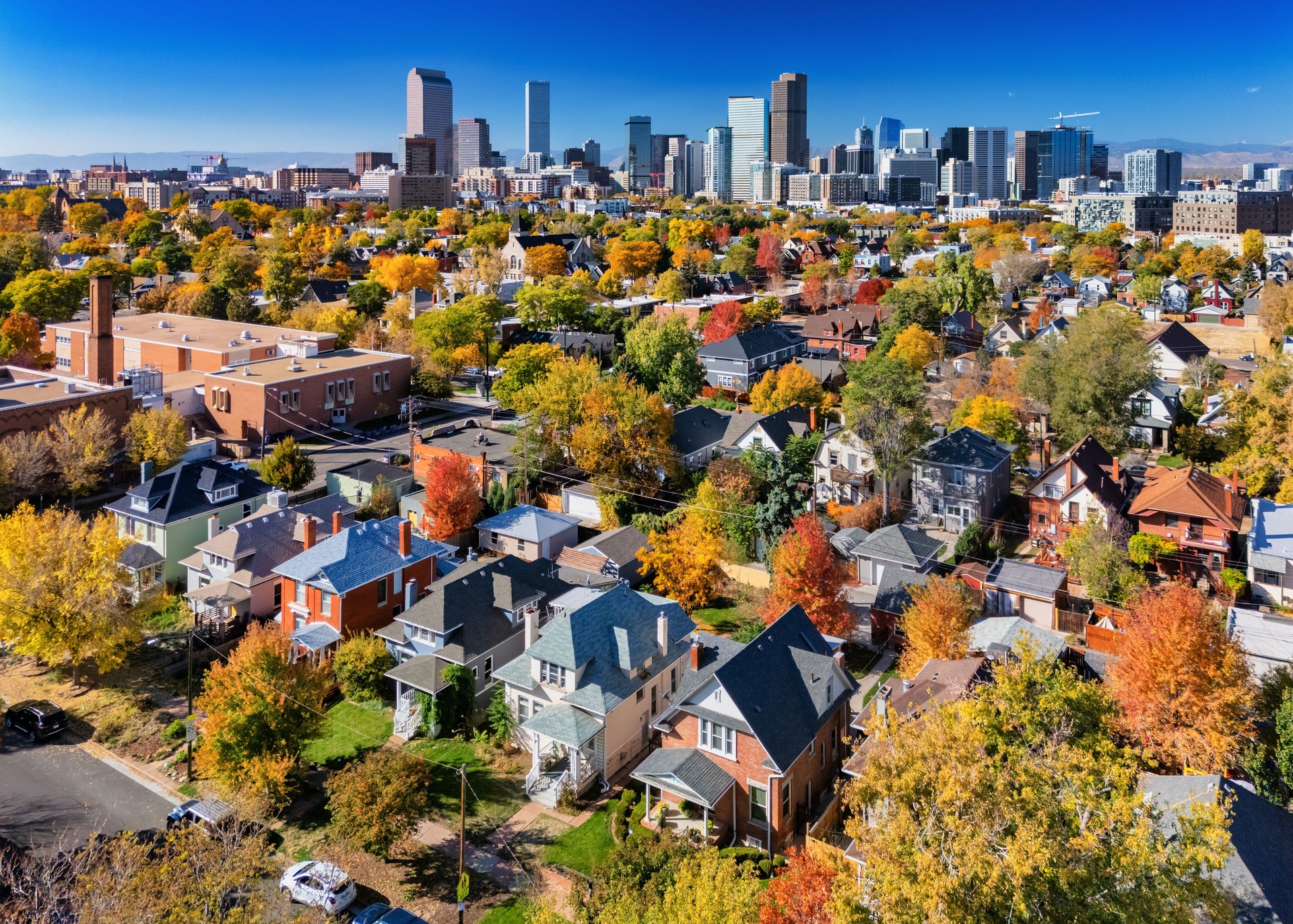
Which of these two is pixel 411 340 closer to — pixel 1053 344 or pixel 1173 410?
pixel 1053 344

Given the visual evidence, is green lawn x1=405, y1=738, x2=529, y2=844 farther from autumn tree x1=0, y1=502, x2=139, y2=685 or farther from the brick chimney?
the brick chimney

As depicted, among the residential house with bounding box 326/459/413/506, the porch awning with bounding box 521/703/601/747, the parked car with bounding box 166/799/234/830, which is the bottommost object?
the parked car with bounding box 166/799/234/830

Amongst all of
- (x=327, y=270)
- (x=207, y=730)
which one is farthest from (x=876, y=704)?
(x=327, y=270)

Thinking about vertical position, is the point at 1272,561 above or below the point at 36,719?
above

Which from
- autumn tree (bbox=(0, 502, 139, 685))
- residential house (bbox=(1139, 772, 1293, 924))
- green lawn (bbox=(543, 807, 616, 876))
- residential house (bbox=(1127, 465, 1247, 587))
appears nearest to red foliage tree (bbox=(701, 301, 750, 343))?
residential house (bbox=(1127, 465, 1247, 587))

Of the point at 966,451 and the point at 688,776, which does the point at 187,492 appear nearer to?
the point at 688,776

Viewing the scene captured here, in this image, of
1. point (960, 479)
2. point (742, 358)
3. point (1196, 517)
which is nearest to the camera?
Answer: point (1196, 517)

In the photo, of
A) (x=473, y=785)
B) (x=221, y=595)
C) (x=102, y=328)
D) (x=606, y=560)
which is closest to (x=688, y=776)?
(x=473, y=785)
